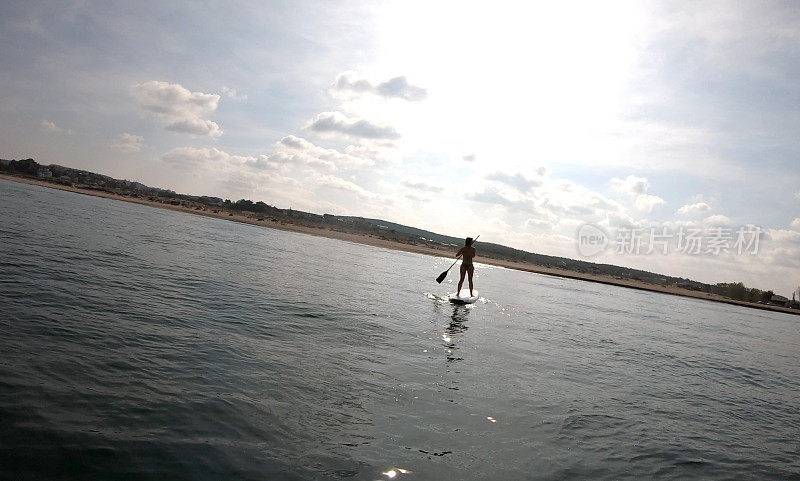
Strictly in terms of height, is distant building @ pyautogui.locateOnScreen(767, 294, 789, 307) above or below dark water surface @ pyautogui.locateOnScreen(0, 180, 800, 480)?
above

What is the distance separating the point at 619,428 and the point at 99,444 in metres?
8.08

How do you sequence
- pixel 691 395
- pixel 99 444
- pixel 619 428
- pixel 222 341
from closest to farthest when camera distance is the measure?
pixel 99 444 → pixel 619 428 → pixel 222 341 → pixel 691 395

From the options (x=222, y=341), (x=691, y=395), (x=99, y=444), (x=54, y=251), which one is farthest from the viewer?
(x=54, y=251)

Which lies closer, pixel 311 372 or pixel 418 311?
pixel 311 372

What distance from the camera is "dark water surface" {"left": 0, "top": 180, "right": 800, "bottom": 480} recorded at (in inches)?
205

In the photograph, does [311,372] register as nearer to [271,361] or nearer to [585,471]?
[271,361]

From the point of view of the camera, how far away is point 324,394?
7473 millimetres

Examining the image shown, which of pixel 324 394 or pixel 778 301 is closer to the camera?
pixel 324 394

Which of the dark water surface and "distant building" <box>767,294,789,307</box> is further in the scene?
"distant building" <box>767,294,789,307</box>

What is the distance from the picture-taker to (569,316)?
24500mm

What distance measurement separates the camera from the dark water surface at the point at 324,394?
17.1 feet

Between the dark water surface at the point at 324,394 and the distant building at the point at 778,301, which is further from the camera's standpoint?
the distant building at the point at 778,301

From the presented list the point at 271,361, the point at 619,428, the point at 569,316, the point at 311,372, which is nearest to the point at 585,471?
the point at 619,428

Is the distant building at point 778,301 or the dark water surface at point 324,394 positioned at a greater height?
the distant building at point 778,301
